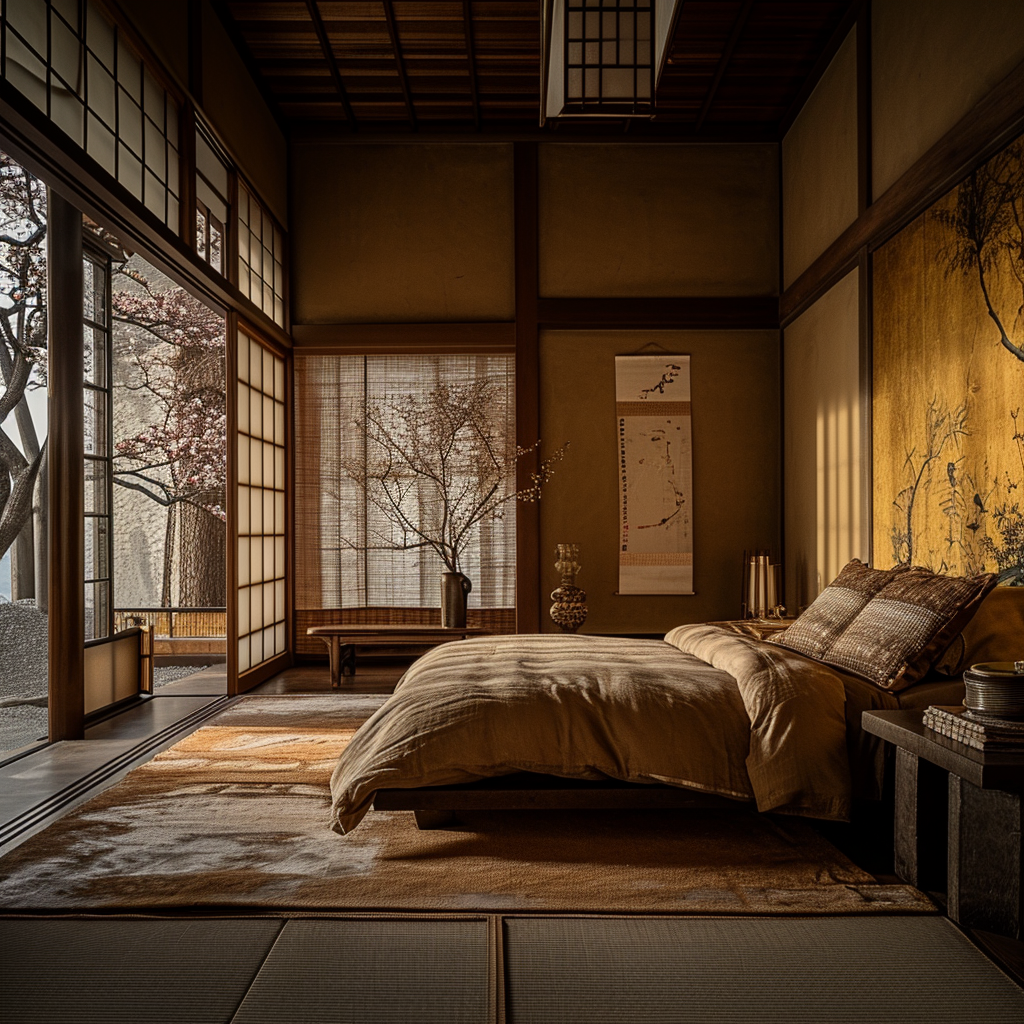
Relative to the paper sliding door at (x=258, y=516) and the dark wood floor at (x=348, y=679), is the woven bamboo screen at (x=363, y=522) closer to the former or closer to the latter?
the paper sliding door at (x=258, y=516)

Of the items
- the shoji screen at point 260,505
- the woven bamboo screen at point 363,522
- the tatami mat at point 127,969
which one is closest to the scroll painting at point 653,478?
the woven bamboo screen at point 363,522

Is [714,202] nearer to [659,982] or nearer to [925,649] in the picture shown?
[925,649]

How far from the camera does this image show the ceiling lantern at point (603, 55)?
2561 millimetres

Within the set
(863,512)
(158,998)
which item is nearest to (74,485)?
(158,998)

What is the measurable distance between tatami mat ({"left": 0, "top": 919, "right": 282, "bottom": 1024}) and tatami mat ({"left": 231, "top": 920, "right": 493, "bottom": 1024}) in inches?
2.3

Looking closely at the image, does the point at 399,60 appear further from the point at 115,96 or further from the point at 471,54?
the point at 115,96

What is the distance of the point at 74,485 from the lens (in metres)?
3.56

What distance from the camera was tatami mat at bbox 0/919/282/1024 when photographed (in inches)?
57.2

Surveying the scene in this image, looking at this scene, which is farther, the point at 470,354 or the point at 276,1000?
the point at 470,354

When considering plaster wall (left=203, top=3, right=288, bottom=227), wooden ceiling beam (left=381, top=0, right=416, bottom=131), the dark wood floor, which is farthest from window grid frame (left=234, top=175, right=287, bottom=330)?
the dark wood floor

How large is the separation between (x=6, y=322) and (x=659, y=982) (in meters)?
5.45

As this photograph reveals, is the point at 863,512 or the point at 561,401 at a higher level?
the point at 561,401

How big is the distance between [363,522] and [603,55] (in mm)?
3615

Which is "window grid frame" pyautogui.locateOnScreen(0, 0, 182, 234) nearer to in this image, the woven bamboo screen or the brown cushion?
the woven bamboo screen
